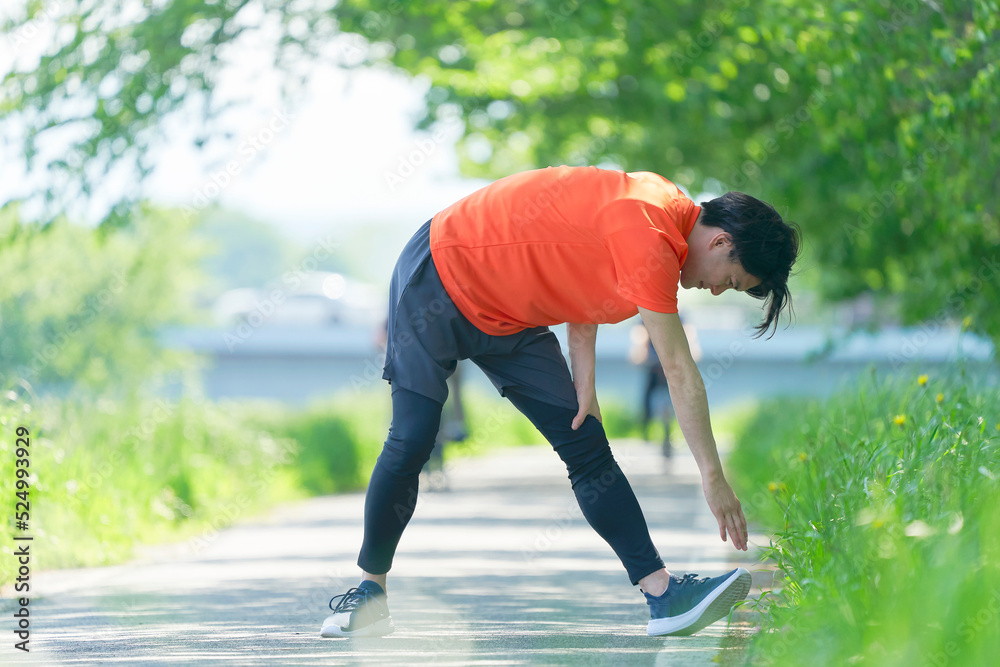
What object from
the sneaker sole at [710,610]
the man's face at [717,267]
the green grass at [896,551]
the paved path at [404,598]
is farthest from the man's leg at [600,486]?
the man's face at [717,267]

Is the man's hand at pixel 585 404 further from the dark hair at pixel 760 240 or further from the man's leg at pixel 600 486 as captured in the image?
the dark hair at pixel 760 240

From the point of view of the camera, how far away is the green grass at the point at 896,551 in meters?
2.07

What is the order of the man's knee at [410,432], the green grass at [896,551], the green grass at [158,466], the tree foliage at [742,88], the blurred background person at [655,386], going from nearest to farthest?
the green grass at [896,551], the man's knee at [410,432], the green grass at [158,466], the tree foliage at [742,88], the blurred background person at [655,386]

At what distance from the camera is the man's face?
305cm

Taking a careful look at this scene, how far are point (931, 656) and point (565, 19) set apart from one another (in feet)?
22.1

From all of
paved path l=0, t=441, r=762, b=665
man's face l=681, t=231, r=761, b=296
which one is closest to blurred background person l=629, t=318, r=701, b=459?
paved path l=0, t=441, r=762, b=665

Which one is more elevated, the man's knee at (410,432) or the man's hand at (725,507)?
the man's knee at (410,432)

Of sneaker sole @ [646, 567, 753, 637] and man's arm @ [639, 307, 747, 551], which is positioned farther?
sneaker sole @ [646, 567, 753, 637]

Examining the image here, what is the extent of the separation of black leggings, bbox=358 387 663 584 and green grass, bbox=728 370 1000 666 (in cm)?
45

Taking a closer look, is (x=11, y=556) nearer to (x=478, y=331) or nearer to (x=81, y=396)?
(x=478, y=331)

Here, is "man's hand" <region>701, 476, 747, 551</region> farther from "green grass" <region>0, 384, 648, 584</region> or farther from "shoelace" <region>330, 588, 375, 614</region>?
"green grass" <region>0, 384, 648, 584</region>

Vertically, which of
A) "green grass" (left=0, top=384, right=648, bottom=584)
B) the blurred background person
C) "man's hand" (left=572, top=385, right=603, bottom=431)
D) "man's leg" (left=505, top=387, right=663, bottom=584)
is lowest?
the blurred background person

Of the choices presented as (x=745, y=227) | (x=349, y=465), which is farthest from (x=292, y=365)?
(x=745, y=227)

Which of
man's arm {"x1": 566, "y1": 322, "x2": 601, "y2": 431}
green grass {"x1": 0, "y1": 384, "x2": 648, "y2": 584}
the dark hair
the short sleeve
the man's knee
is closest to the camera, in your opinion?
the short sleeve
